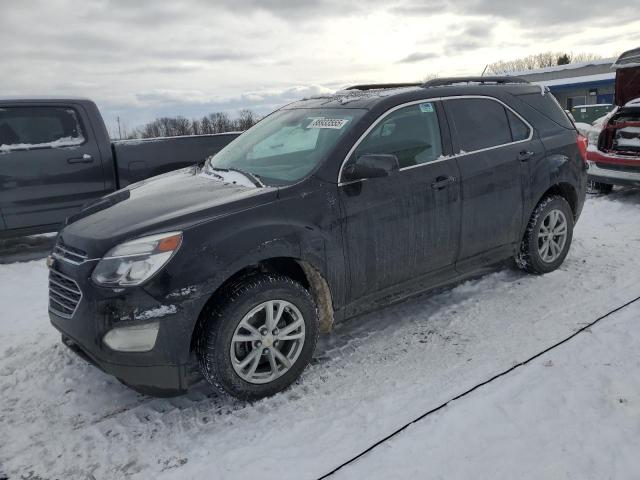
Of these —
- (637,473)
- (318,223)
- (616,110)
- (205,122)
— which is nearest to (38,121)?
(318,223)

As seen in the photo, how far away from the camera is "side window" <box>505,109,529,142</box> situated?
4578 millimetres

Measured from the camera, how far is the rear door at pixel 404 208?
3506 millimetres

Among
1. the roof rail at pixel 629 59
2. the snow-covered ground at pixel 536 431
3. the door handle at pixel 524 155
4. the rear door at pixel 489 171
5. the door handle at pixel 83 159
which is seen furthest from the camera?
the roof rail at pixel 629 59

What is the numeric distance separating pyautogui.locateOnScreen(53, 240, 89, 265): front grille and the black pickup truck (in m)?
3.56

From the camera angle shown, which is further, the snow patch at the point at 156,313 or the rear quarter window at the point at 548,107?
the rear quarter window at the point at 548,107

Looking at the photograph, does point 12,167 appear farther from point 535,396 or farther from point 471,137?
point 535,396

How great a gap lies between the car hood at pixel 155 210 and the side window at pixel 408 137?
874 millimetres

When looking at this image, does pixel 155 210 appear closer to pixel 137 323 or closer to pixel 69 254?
pixel 69 254

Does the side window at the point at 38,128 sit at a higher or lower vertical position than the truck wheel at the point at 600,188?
higher

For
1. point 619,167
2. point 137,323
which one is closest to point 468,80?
point 137,323

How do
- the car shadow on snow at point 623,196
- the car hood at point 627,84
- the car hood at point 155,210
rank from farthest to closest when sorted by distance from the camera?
the car hood at point 627,84, the car shadow on snow at point 623,196, the car hood at point 155,210

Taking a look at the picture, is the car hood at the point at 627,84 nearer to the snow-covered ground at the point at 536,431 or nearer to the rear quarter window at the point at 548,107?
the rear quarter window at the point at 548,107

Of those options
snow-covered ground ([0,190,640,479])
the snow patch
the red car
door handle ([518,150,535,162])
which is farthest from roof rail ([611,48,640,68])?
the snow patch

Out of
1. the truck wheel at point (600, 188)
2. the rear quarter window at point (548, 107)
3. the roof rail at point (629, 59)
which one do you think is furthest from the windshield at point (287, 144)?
the roof rail at point (629, 59)
